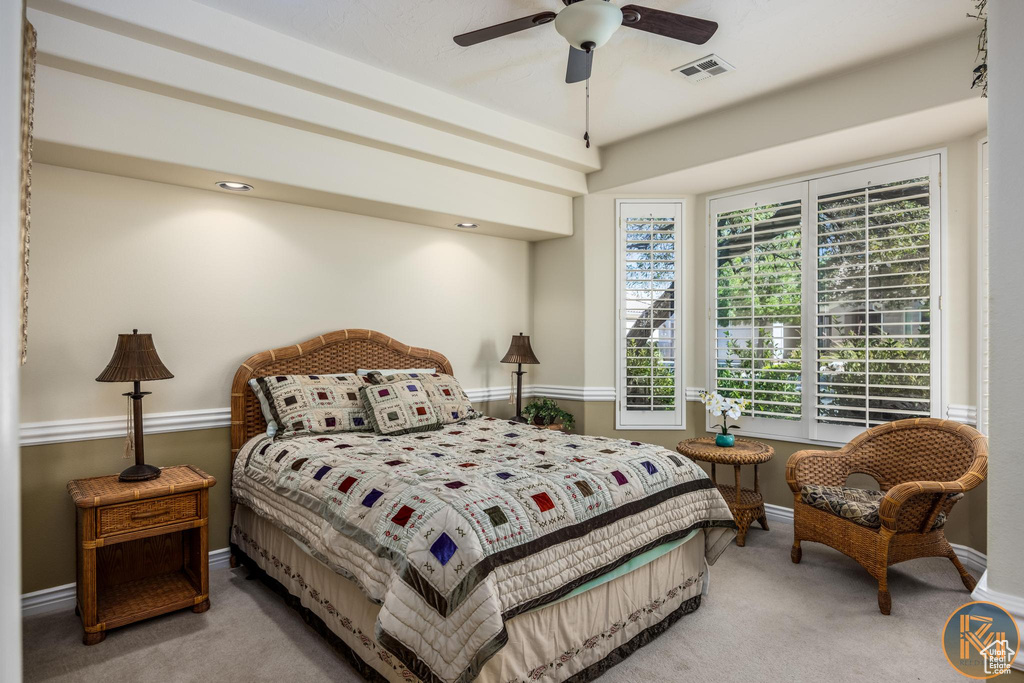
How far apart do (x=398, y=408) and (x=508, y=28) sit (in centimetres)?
218

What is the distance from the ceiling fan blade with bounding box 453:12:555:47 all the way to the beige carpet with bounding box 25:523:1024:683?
2.72 m

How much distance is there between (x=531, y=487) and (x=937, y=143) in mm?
3423

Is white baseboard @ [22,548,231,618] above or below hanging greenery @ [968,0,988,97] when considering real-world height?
below

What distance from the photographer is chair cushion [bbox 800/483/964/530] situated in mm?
2898

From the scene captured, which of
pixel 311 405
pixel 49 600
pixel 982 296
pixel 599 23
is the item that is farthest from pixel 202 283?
pixel 982 296

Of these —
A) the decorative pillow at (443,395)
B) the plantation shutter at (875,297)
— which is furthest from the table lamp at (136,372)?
the plantation shutter at (875,297)

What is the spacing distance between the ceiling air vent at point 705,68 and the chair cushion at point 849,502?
2502 millimetres

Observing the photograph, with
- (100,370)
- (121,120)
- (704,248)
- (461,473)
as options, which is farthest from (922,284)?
(100,370)

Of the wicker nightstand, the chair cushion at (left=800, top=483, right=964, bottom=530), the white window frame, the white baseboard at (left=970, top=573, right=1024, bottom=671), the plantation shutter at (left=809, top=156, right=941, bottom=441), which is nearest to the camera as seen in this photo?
the white baseboard at (left=970, top=573, right=1024, bottom=671)

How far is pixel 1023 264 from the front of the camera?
105 cm

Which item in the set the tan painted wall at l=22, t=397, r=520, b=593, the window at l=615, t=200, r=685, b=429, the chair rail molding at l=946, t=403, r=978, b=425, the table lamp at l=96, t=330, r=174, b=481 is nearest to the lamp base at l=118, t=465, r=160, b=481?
the table lamp at l=96, t=330, r=174, b=481

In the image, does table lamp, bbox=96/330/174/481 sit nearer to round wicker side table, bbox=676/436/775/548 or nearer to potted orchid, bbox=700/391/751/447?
round wicker side table, bbox=676/436/775/548

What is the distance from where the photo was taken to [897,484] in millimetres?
3295

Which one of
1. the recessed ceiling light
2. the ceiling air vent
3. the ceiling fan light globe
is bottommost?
the recessed ceiling light
